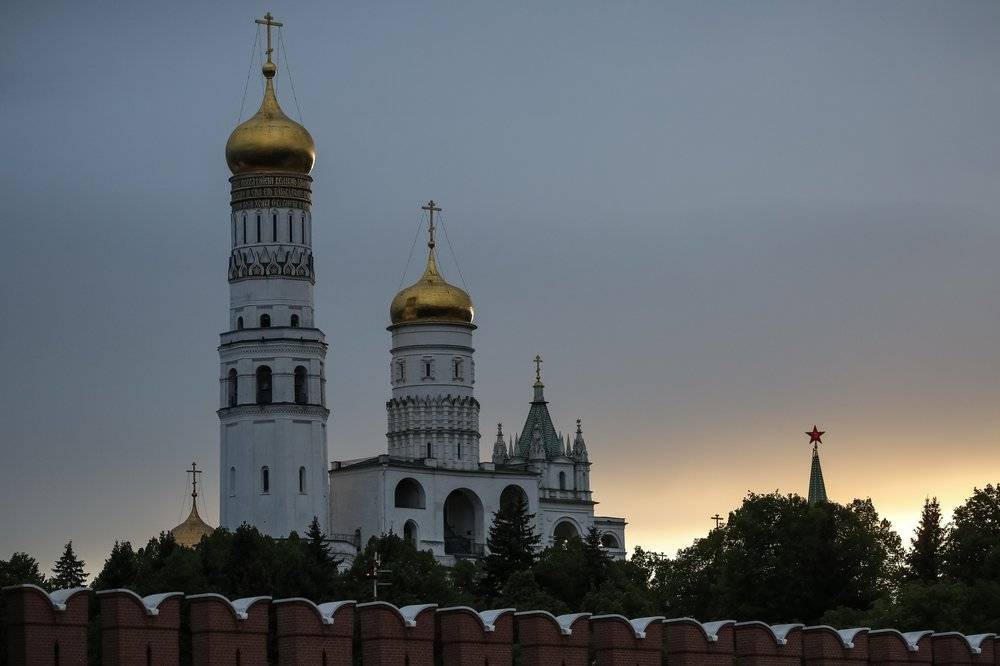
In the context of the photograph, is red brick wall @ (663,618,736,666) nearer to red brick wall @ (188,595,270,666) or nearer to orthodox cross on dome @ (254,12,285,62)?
red brick wall @ (188,595,270,666)

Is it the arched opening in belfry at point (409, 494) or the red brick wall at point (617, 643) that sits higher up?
the arched opening in belfry at point (409, 494)

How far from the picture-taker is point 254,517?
313ft

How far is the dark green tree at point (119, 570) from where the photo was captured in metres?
75.5

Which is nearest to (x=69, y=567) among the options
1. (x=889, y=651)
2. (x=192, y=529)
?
(x=192, y=529)

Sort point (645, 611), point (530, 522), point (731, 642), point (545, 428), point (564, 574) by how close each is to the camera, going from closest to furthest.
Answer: point (731, 642)
point (645, 611)
point (564, 574)
point (530, 522)
point (545, 428)

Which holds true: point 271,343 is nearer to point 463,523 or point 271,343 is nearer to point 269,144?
point 269,144

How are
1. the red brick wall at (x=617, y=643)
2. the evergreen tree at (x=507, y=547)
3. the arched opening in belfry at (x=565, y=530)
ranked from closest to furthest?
the red brick wall at (x=617, y=643), the evergreen tree at (x=507, y=547), the arched opening in belfry at (x=565, y=530)

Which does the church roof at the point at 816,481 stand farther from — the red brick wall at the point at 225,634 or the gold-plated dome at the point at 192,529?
the red brick wall at the point at 225,634

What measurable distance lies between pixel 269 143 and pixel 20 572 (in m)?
31.7

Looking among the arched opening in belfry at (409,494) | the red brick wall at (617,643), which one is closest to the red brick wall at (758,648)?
the red brick wall at (617,643)

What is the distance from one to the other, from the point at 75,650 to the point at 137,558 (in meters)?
50.1

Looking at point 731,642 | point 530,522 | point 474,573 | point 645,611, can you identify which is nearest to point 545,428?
point 530,522

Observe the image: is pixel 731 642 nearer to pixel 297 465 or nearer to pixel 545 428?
pixel 297 465

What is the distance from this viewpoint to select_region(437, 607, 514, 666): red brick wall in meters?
32.7
